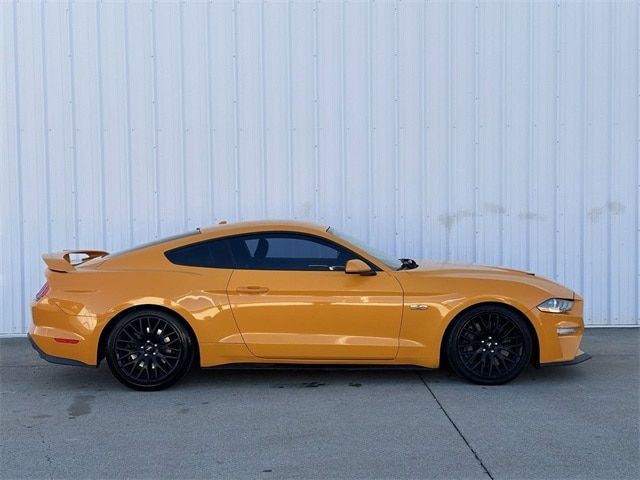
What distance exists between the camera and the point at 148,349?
21.6ft

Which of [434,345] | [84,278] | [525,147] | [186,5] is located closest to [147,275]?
[84,278]

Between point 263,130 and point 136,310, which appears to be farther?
point 263,130

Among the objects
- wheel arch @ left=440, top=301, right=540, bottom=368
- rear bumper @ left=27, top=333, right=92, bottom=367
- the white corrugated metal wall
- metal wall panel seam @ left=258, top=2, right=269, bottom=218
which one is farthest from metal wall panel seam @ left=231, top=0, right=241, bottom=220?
wheel arch @ left=440, top=301, right=540, bottom=368

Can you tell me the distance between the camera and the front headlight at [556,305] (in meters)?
6.66

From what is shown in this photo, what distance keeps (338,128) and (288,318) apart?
3617 millimetres

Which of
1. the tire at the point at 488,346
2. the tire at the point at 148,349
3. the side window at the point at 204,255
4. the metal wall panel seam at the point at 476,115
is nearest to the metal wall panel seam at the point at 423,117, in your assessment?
the metal wall panel seam at the point at 476,115

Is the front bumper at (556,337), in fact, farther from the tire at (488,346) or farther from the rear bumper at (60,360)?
the rear bumper at (60,360)

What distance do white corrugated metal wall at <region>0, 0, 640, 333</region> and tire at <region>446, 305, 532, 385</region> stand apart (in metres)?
2.92

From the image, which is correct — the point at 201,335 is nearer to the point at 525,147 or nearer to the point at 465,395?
the point at 465,395

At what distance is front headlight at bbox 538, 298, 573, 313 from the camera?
666 cm

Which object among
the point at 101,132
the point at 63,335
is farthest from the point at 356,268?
the point at 101,132

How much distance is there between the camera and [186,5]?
947 cm

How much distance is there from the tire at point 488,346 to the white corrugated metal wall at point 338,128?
292cm

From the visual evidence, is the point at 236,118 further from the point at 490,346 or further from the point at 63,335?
the point at 490,346
